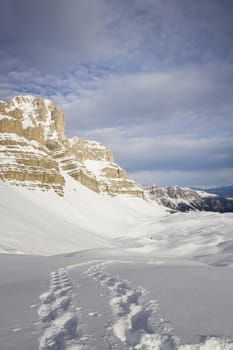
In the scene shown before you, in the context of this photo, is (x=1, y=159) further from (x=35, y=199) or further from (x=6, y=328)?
(x=6, y=328)

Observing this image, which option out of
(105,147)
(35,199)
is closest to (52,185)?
(35,199)

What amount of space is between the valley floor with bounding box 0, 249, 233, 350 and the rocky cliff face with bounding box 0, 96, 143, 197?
290ft

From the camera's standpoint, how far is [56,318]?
17.0 feet

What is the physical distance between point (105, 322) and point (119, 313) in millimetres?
560

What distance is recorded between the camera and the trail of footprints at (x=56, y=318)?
13.8 ft

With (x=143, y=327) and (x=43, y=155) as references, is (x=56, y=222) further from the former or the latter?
(x=43, y=155)

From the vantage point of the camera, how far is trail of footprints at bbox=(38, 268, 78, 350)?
4.20m

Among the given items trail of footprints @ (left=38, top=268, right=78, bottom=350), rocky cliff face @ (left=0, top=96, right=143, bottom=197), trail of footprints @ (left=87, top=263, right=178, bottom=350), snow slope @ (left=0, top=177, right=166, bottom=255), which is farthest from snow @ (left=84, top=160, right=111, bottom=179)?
trail of footprints @ (left=87, top=263, right=178, bottom=350)

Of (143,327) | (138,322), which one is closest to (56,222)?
(138,322)

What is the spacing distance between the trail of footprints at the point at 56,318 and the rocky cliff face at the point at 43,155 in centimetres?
8868

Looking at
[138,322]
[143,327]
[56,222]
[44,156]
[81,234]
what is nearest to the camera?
[143,327]

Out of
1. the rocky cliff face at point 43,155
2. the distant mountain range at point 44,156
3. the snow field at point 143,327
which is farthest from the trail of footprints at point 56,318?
the rocky cliff face at point 43,155

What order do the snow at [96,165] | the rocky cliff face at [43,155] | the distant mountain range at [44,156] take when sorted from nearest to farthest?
the distant mountain range at [44,156]
the rocky cliff face at [43,155]
the snow at [96,165]

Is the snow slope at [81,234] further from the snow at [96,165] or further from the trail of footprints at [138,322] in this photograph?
the snow at [96,165]
